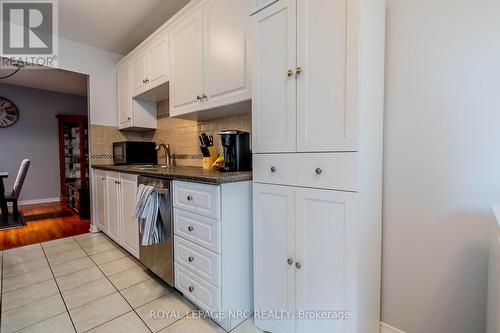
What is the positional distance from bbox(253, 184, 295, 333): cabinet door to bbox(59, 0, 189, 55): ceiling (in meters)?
2.12

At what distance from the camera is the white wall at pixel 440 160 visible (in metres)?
1.05

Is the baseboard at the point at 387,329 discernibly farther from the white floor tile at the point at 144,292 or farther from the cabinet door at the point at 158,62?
the cabinet door at the point at 158,62

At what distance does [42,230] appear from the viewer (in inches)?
132

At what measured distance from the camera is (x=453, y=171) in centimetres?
112

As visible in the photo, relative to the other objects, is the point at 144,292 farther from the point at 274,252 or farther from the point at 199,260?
the point at 274,252

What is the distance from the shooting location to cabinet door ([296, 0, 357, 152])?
1.01 meters

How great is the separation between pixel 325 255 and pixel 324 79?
2.72ft

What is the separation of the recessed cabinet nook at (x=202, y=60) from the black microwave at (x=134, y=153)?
71cm

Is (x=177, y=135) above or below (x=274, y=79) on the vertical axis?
below

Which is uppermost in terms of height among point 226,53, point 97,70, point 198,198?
point 97,70

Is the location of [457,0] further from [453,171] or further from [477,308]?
[477,308]

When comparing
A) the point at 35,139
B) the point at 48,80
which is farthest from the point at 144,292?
the point at 35,139

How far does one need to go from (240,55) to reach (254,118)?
557mm
